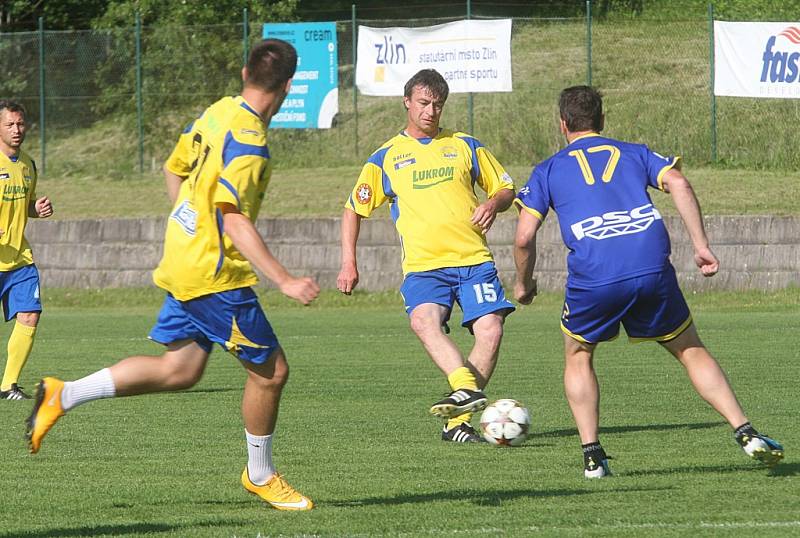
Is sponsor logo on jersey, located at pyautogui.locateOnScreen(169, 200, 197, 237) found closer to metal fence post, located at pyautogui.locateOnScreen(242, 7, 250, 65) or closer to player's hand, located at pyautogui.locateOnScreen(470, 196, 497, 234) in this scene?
player's hand, located at pyautogui.locateOnScreen(470, 196, 497, 234)

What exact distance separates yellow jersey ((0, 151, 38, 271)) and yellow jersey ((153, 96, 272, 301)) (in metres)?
5.53

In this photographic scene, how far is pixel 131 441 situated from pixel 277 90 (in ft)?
10.9

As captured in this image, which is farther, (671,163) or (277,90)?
(671,163)

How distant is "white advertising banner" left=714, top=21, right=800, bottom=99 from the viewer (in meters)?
21.9

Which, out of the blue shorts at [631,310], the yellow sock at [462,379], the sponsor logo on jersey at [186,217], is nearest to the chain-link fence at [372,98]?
the yellow sock at [462,379]

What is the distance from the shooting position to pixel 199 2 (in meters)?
29.3

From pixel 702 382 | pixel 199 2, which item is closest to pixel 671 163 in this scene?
pixel 702 382

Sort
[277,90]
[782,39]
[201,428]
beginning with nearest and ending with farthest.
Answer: [277,90], [201,428], [782,39]

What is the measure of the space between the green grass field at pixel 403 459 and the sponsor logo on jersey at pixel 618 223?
1210 millimetres

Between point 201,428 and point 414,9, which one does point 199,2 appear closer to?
point 414,9

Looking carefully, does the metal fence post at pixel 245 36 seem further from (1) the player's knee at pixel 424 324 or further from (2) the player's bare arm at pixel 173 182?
(2) the player's bare arm at pixel 173 182

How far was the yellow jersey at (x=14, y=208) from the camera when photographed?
11.1 meters

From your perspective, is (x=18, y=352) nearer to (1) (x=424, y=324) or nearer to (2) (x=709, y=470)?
(1) (x=424, y=324)

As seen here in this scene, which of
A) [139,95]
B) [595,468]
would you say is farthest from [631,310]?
[139,95]
